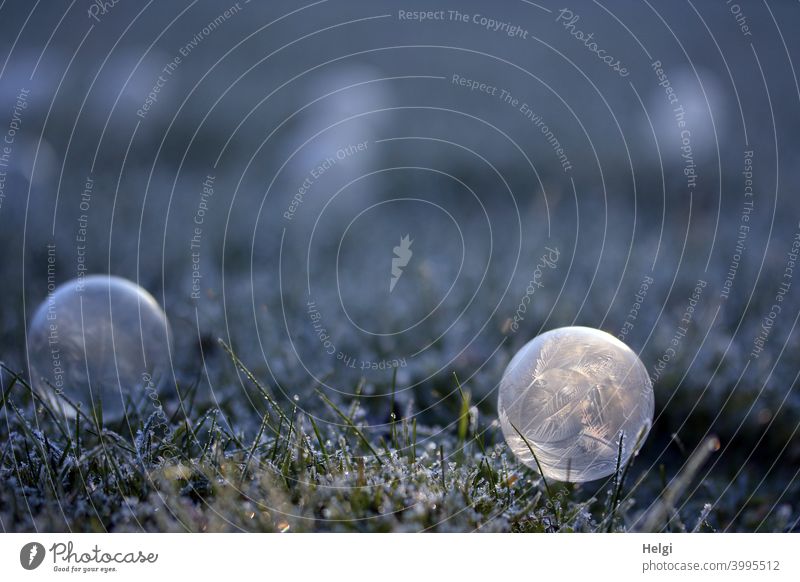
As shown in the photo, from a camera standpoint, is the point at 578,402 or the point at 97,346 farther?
the point at 97,346
